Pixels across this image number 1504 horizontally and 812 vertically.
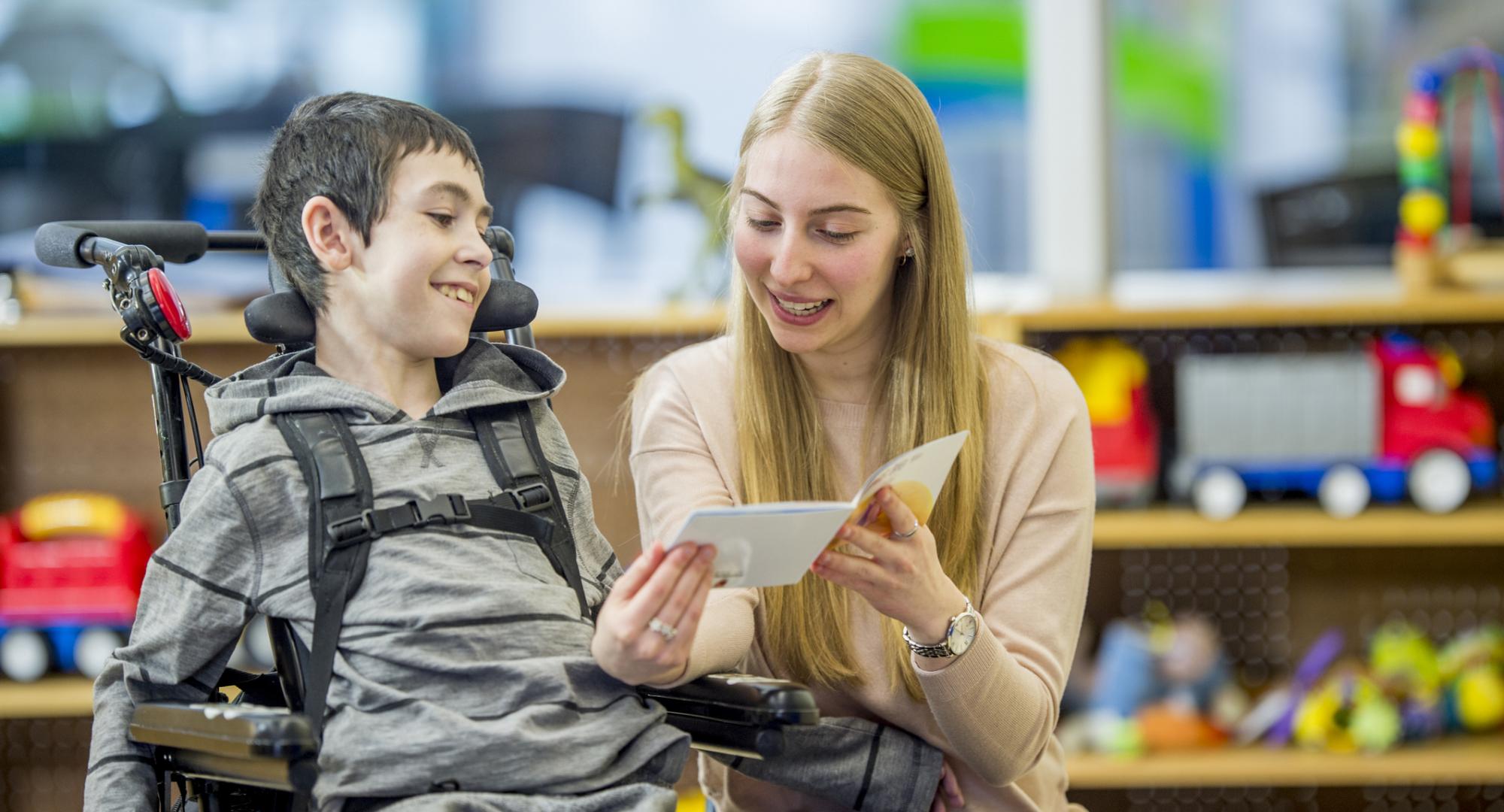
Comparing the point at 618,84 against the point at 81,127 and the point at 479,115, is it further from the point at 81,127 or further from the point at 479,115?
the point at 81,127

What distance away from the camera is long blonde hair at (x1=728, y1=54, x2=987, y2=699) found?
57.9 inches

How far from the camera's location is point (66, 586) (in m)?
2.62

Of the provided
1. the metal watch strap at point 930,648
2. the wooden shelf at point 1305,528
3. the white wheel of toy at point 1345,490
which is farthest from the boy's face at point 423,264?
the white wheel of toy at point 1345,490

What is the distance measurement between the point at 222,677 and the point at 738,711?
1.53 feet

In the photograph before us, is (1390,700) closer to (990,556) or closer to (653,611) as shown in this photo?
(990,556)

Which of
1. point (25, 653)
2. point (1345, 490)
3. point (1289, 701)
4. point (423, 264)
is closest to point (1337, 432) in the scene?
point (1345, 490)

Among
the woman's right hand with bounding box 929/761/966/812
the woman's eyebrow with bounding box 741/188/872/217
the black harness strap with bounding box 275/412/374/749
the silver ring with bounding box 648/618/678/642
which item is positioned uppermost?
the woman's eyebrow with bounding box 741/188/872/217

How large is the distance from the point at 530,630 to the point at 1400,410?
1.90 m

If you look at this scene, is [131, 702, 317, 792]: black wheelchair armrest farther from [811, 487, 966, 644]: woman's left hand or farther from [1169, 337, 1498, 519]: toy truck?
[1169, 337, 1498, 519]: toy truck

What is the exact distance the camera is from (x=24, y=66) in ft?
10.6

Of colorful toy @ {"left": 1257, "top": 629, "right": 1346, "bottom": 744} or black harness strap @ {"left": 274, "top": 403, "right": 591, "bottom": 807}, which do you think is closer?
black harness strap @ {"left": 274, "top": 403, "right": 591, "bottom": 807}

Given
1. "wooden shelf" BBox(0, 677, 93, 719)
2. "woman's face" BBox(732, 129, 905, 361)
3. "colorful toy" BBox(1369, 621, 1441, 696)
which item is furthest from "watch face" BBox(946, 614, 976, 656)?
"wooden shelf" BBox(0, 677, 93, 719)

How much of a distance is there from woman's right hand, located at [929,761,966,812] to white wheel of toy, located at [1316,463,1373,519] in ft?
4.40

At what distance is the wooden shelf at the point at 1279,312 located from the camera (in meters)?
2.50
